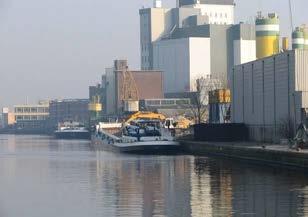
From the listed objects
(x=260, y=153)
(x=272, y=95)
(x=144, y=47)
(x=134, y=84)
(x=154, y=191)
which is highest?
(x=144, y=47)

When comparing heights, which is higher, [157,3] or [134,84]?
[157,3]

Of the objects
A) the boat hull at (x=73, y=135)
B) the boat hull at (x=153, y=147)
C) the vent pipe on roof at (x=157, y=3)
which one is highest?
the vent pipe on roof at (x=157, y=3)

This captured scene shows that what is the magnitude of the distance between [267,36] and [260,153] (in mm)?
50720

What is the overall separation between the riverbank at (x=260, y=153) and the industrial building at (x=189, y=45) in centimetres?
8384

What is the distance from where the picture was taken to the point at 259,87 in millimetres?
68250

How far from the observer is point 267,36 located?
100375mm

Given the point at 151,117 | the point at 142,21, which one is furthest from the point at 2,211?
the point at 142,21

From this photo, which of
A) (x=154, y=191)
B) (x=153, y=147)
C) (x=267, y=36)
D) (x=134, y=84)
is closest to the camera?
(x=154, y=191)

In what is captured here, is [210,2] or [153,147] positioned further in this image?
[210,2]

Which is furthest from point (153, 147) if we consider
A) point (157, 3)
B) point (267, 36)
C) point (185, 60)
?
point (157, 3)

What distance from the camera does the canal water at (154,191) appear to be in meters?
26.6

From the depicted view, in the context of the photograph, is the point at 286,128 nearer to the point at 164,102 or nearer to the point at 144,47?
the point at 164,102

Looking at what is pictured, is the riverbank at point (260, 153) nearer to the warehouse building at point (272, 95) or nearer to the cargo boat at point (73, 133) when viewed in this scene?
the warehouse building at point (272, 95)

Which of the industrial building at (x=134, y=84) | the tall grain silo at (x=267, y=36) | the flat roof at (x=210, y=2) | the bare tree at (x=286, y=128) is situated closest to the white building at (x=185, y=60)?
the industrial building at (x=134, y=84)
